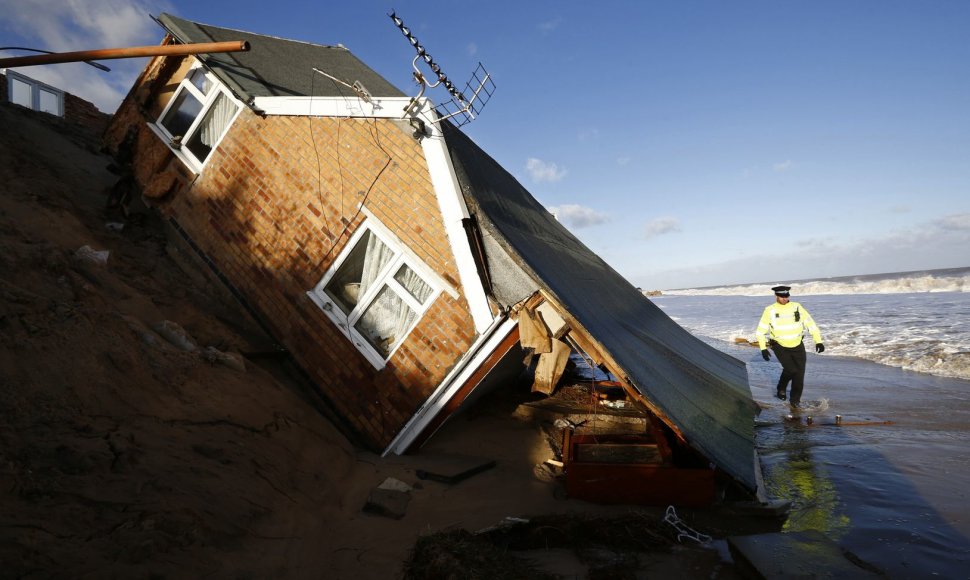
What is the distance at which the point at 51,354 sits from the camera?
124 inches

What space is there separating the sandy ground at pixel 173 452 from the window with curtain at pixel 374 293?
0.91 metres

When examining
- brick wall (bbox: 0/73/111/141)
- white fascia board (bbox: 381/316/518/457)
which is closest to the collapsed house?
white fascia board (bbox: 381/316/518/457)

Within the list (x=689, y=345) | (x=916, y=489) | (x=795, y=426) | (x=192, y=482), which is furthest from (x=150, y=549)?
(x=689, y=345)

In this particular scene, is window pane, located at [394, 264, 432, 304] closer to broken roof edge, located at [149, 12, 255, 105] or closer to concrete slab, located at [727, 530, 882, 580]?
broken roof edge, located at [149, 12, 255, 105]

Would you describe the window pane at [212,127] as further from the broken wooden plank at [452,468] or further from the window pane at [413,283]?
the broken wooden plank at [452,468]

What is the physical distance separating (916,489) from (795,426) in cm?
237

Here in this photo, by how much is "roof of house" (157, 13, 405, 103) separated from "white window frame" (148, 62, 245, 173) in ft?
0.77

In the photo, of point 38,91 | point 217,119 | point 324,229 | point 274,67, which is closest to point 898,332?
point 324,229

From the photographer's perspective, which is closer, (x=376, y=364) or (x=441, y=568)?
(x=441, y=568)

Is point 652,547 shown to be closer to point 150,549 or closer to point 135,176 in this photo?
point 150,549

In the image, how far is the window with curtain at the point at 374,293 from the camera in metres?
5.43

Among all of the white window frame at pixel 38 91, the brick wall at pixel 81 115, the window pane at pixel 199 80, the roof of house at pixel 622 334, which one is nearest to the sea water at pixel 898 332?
the roof of house at pixel 622 334

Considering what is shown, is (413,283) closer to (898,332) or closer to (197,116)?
(197,116)

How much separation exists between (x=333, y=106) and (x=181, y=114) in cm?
322
